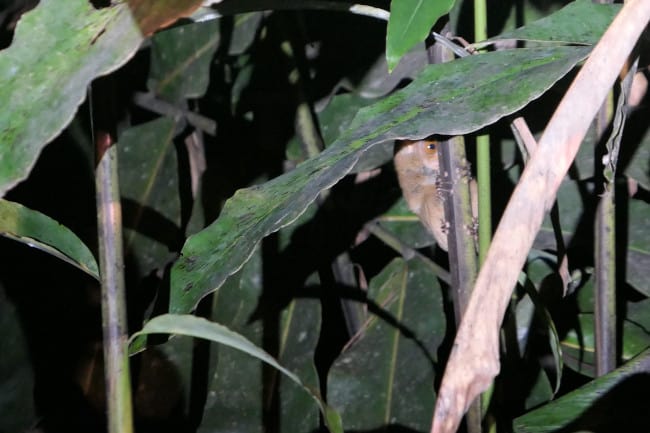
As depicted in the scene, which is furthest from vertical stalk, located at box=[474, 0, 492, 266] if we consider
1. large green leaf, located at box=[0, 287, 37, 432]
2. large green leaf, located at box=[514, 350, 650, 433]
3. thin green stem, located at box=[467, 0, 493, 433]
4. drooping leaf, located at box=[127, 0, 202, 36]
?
large green leaf, located at box=[0, 287, 37, 432]

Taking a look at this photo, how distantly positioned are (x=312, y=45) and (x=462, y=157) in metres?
0.25

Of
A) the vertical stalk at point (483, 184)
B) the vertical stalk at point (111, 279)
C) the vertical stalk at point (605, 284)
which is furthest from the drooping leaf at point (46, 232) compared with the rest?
the vertical stalk at point (605, 284)

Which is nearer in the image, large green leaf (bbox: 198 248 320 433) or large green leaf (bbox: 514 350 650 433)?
large green leaf (bbox: 514 350 650 433)

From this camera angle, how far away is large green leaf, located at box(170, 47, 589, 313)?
33 centimetres

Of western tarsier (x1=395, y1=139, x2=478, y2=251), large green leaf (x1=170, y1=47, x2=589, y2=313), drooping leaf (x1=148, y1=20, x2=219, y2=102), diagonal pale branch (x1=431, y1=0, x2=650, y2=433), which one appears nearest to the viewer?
diagonal pale branch (x1=431, y1=0, x2=650, y2=433)

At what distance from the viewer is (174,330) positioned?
12.2 inches

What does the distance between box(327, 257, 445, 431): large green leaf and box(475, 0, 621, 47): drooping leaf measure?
29 centimetres

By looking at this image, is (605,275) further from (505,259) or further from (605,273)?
(505,259)

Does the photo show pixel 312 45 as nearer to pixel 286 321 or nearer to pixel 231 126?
pixel 231 126

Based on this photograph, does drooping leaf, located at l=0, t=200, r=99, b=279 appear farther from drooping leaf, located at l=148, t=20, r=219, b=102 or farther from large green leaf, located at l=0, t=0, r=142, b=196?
drooping leaf, located at l=148, t=20, r=219, b=102

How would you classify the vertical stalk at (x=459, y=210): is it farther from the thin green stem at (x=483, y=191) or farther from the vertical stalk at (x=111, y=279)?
the vertical stalk at (x=111, y=279)

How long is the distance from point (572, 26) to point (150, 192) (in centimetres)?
42

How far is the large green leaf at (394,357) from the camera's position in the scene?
62cm

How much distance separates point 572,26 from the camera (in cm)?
41
